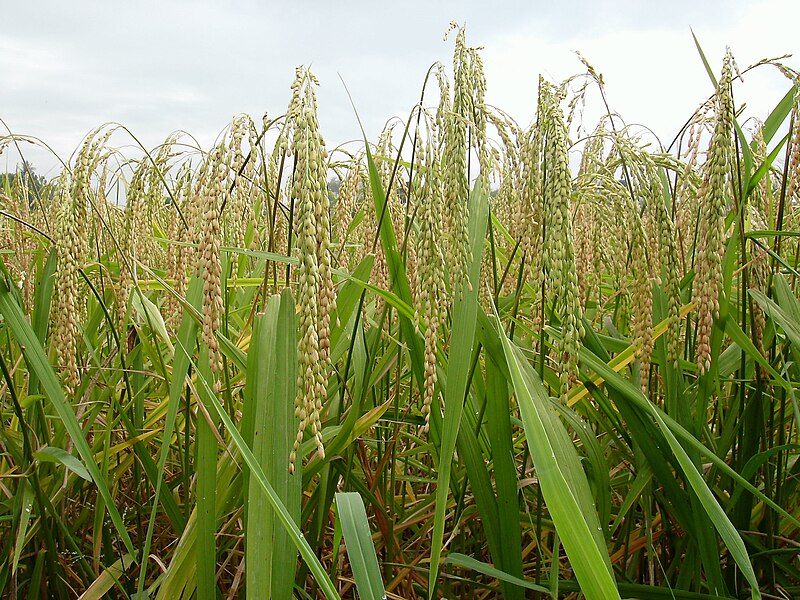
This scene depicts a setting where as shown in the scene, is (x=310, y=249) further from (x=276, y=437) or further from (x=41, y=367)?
(x=41, y=367)

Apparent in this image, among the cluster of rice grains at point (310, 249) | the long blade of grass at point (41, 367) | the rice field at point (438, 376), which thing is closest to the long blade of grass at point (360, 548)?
the rice field at point (438, 376)

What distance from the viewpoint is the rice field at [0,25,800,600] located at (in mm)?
1141

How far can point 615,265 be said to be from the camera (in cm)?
211

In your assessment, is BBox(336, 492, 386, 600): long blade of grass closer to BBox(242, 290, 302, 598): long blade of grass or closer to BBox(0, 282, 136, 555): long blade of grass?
BBox(242, 290, 302, 598): long blade of grass

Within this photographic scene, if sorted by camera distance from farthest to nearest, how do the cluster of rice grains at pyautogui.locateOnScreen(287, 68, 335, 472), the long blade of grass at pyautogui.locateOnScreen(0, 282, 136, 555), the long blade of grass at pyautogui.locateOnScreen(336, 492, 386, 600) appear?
1. the long blade of grass at pyautogui.locateOnScreen(0, 282, 136, 555)
2. the long blade of grass at pyautogui.locateOnScreen(336, 492, 386, 600)
3. the cluster of rice grains at pyautogui.locateOnScreen(287, 68, 335, 472)

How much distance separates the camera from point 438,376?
5.33 feet

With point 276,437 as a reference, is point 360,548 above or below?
below

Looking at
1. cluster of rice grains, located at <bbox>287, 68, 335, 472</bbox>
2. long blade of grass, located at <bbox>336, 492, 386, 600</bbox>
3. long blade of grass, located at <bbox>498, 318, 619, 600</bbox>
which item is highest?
cluster of rice grains, located at <bbox>287, 68, 335, 472</bbox>

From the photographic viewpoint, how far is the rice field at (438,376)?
44.9 inches

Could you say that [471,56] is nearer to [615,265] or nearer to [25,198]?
[615,265]

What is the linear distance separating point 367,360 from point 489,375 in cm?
40

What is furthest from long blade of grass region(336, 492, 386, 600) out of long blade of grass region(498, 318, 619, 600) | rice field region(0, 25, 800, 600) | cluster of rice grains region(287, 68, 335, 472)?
long blade of grass region(498, 318, 619, 600)

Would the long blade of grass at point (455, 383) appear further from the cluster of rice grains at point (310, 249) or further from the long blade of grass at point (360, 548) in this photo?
the cluster of rice grains at point (310, 249)

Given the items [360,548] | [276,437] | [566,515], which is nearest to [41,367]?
[276,437]
